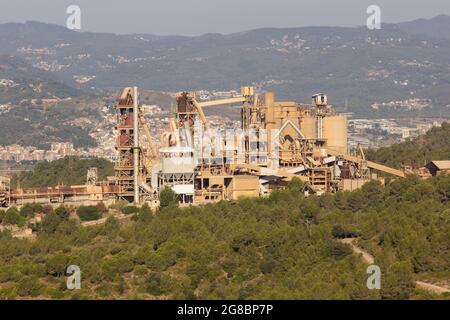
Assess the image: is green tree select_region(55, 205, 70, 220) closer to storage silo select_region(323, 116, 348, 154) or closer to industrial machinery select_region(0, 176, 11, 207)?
industrial machinery select_region(0, 176, 11, 207)

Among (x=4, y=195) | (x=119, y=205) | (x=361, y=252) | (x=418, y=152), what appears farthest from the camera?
(x=418, y=152)

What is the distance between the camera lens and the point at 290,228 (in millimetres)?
54094

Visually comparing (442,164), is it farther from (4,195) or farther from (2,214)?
(2,214)

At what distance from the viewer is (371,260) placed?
4916 cm

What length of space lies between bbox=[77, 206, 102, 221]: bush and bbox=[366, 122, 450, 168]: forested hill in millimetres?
23118

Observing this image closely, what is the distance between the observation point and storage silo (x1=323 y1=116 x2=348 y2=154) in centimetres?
7350

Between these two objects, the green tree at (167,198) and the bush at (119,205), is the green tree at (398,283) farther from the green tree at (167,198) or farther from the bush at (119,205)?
the bush at (119,205)

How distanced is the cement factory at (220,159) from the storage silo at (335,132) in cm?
6

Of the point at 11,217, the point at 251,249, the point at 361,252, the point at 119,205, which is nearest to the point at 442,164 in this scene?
the point at 119,205

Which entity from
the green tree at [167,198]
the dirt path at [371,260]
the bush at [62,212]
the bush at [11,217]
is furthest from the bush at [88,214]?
the dirt path at [371,260]

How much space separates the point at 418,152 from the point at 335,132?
11330 mm
